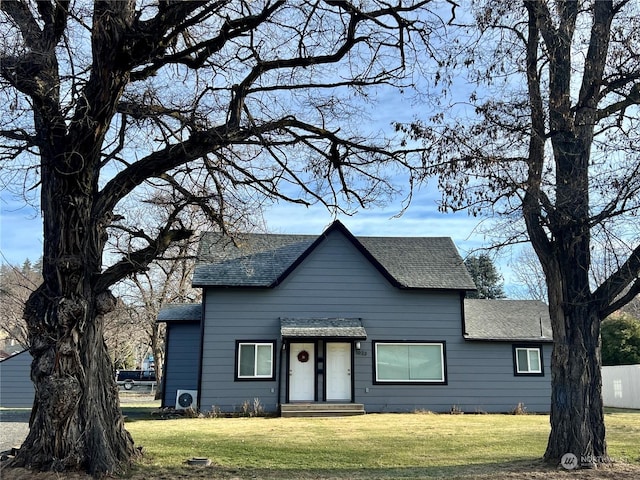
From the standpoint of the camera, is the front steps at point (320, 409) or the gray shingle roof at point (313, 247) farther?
the gray shingle roof at point (313, 247)

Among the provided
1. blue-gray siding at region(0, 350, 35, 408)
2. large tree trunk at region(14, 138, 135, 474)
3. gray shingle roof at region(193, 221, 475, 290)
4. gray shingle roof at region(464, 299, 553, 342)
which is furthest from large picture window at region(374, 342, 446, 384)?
blue-gray siding at region(0, 350, 35, 408)

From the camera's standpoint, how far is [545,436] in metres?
11.6

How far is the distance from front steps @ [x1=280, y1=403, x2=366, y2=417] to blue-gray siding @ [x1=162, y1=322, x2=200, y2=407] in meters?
3.76

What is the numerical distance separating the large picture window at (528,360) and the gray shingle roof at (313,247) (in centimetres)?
294

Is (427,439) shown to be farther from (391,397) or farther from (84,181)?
(84,181)

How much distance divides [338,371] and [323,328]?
166 cm

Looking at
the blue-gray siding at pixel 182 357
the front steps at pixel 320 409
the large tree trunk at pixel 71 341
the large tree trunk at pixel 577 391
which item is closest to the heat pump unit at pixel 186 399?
the blue-gray siding at pixel 182 357

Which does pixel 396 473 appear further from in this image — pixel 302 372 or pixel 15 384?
pixel 15 384

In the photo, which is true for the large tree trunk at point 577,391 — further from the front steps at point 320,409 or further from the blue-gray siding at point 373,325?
the blue-gray siding at point 373,325

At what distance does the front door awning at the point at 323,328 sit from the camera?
56.3ft

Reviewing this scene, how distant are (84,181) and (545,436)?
33.6 feet

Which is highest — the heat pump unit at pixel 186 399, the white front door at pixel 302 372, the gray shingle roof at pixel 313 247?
the gray shingle roof at pixel 313 247

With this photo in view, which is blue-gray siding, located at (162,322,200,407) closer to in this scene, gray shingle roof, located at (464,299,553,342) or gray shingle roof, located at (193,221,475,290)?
gray shingle roof, located at (193,221,475,290)

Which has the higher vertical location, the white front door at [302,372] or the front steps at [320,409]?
the white front door at [302,372]
